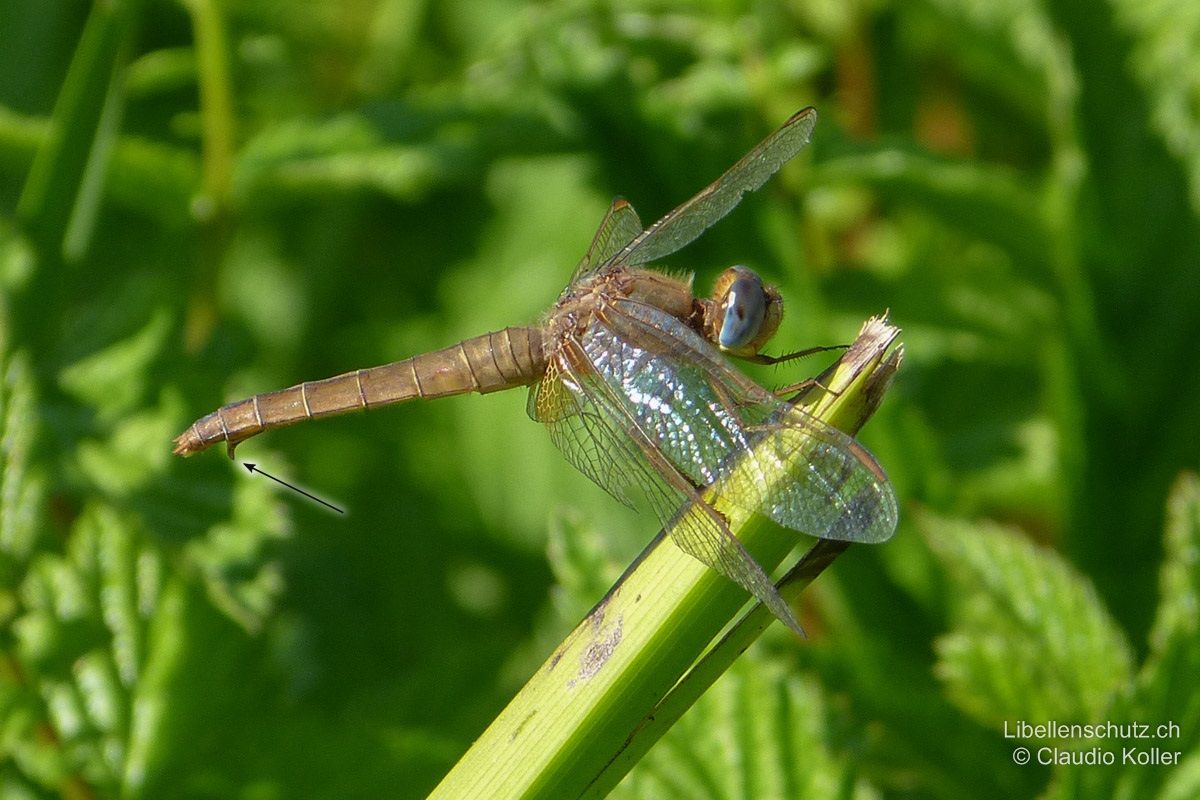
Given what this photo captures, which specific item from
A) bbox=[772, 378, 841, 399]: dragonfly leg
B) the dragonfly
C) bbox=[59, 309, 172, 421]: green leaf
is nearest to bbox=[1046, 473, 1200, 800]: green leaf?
the dragonfly

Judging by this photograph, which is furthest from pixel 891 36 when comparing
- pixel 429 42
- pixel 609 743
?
pixel 609 743

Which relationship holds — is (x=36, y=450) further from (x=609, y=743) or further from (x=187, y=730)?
(x=609, y=743)

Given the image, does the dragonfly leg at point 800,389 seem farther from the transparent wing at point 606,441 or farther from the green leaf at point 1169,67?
the green leaf at point 1169,67

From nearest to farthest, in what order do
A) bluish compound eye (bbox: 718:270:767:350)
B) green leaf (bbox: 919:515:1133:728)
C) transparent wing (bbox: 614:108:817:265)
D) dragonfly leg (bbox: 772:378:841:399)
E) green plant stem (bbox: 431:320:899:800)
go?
green plant stem (bbox: 431:320:899:800)
dragonfly leg (bbox: 772:378:841:399)
green leaf (bbox: 919:515:1133:728)
bluish compound eye (bbox: 718:270:767:350)
transparent wing (bbox: 614:108:817:265)

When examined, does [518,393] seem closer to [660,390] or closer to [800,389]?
[660,390]

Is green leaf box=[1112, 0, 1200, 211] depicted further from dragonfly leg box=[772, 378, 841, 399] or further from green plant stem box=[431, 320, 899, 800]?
green plant stem box=[431, 320, 899, 800]

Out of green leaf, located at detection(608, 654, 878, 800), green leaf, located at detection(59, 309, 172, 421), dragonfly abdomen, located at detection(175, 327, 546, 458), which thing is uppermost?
green leaf, located at detection(59, 309, 172, 421)
